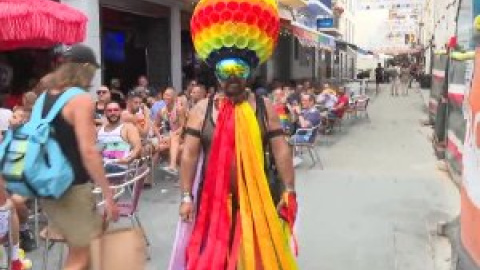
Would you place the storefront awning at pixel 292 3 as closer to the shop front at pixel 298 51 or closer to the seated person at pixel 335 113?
the shop front at pixel 298 51

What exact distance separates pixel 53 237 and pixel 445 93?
7.47 m

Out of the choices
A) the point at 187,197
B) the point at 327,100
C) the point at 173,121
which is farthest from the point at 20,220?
the point at 327,100

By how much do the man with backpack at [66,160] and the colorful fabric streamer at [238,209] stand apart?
67 centimetres

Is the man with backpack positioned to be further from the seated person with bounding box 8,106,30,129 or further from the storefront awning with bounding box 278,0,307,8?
the storefront awning with bounding box 278,0,307,8

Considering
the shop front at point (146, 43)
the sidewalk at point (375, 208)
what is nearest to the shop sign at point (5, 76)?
the shop front at point (146, 43)

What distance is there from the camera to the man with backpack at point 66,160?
3809 millimetres

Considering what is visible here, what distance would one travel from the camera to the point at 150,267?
5410mm

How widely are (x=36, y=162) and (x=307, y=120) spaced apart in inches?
320

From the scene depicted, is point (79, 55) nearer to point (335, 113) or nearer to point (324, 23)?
point (335, 113)

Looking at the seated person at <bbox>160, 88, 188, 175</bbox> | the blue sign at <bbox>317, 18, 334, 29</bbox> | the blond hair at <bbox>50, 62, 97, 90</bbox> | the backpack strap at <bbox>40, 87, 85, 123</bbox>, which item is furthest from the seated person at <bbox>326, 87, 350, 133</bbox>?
the blue sign at <bbox>317, 18, 334, 29</bbox>

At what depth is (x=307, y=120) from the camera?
11.6m

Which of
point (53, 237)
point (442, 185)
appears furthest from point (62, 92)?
point (442, 185)

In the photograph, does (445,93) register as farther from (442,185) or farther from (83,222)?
(83,222)

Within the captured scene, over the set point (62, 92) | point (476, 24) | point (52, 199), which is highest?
point (476, 24)
